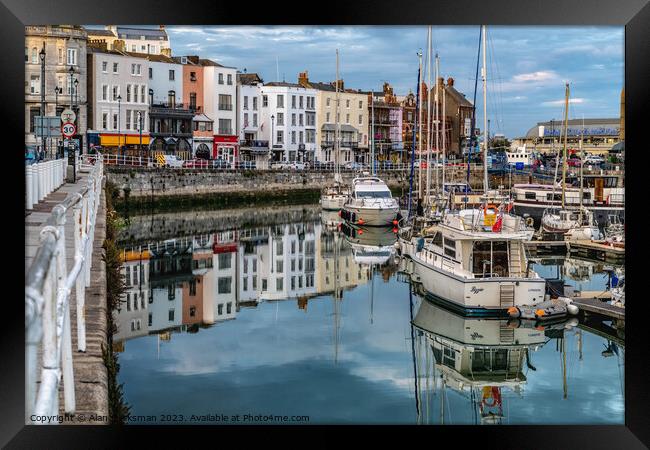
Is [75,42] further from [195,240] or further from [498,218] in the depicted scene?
[498,218]

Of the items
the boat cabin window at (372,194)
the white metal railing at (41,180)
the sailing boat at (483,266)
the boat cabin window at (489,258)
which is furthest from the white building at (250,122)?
the boat cabin window at (489,258)

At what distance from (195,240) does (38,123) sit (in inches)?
385

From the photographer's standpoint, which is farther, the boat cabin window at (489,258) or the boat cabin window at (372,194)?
the boat cabin window at (372,194)

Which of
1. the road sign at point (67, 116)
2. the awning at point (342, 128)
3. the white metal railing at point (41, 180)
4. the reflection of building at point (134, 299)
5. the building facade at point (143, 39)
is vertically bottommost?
the reflection of building at point (134, 299)

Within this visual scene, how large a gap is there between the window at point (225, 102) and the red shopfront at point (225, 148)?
1.61 meters

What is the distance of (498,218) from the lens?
16.9 metres

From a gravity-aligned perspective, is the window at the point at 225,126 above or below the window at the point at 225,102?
below

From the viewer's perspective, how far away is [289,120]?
59.6 m

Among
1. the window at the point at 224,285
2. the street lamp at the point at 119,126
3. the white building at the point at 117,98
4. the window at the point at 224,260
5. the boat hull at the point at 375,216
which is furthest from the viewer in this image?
the street lamp at the point at 119,126

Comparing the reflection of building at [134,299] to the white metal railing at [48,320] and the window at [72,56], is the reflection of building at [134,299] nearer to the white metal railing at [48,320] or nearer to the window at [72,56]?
the white metal railing at [48,320]

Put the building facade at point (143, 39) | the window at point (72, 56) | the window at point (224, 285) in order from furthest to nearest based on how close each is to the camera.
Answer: the building facade at point (143, 39)
the window at point (72, 56)
the window at point (224, 285)

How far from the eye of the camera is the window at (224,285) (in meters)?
20.1
